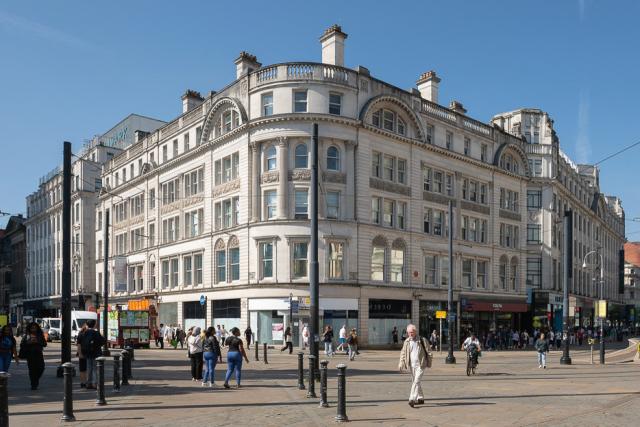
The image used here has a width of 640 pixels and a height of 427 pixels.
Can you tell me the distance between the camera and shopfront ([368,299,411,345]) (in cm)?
4278

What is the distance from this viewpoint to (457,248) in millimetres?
50594

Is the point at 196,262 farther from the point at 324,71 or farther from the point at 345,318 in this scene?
the point at 324,71

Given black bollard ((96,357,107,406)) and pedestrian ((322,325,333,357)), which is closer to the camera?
black bollard ((96,357,107,406))

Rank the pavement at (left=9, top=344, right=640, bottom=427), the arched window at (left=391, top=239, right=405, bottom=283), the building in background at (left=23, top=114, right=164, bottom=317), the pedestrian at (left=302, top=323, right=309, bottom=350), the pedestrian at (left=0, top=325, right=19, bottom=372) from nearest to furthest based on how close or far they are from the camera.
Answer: the pavement at (left=9, top=344, right=640, bottom=427) < the pedestrian at (left=0, top=325, right=19, bottom=372) < the pedestrian at (left=302, top=323, right=309, bottom=350) < the arched window at (left=391, top=239, right=405, bottom=283) < the building in background at (left=23, top=114, right=164, bottom=317)

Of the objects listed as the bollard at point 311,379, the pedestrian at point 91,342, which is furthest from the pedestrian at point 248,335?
the bollard at point 311,379

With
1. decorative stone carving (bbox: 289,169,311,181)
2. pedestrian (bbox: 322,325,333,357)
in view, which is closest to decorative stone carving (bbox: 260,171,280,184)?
decorative stone carving (bbox: 289,169,311,181)

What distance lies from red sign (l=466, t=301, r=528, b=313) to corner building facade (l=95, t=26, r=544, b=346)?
17cm

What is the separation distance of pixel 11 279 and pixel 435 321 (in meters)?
80.6

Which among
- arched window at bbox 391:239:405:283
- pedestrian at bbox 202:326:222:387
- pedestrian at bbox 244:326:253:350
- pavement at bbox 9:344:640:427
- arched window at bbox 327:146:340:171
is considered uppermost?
arched window at bbox 327:146:340:171

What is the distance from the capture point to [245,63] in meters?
46.2

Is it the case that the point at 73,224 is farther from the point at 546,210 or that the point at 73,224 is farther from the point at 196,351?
the point at 196,351

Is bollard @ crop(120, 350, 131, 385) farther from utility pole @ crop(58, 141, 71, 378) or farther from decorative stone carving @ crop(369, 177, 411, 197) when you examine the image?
decorative stone carving @ crop(369, 177, 411, 197)

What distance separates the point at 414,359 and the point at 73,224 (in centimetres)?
6745

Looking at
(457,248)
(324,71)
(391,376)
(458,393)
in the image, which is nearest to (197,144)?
(324,71)
